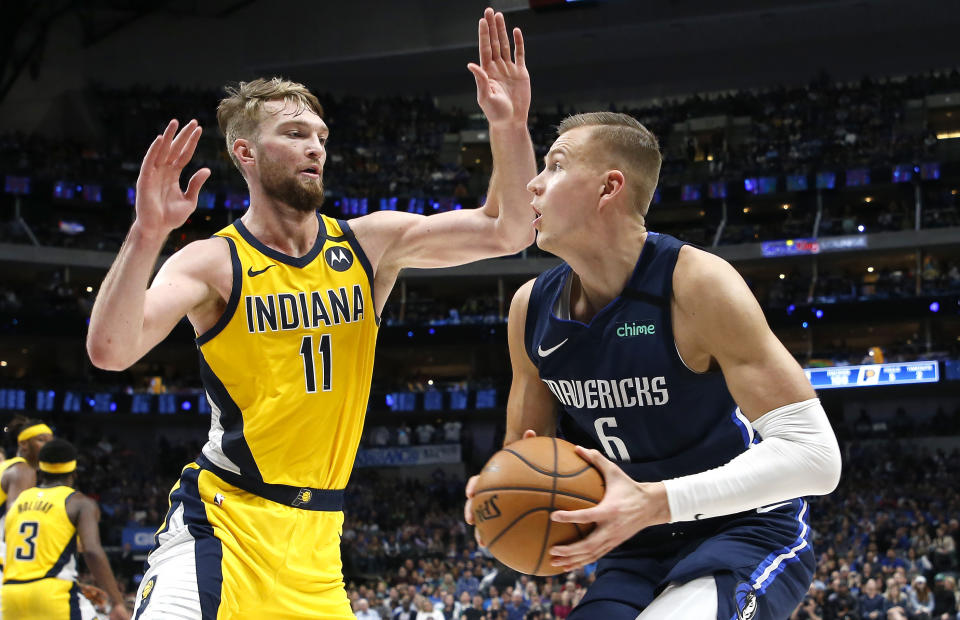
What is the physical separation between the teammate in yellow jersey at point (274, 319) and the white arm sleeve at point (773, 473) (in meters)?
1.66

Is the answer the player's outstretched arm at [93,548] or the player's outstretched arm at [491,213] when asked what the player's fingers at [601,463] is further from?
the player's outstretched arm at [93,548]

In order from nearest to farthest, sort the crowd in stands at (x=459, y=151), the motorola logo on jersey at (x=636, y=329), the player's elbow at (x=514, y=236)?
the motorola logo on jersey at (x=636, y=329), the player's elbow at (x=514, y=236), the crowd in stands at (x=459, y=151)

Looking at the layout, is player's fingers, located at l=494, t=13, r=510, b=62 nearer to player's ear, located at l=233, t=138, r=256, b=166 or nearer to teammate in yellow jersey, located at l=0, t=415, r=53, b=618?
player's ear, located at l=233, t=138, r=256, b=166

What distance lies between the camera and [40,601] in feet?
25.8

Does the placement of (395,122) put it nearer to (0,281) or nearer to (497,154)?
(0,281)

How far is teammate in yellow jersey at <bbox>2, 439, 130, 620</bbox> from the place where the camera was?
25.8 ft

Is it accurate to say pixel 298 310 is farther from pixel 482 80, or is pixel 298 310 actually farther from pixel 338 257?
pixel 482 80

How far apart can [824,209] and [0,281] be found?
29.3 metres

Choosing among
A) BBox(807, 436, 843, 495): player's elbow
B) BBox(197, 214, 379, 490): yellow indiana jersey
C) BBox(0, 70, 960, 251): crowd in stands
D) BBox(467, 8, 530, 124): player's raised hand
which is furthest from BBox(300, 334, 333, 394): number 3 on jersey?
BBox(0, 70, 960, 251): crowd in stands

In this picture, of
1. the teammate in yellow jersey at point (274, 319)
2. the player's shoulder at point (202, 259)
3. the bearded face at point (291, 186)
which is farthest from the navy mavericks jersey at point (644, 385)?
the player's shoulder at point (202, 259)

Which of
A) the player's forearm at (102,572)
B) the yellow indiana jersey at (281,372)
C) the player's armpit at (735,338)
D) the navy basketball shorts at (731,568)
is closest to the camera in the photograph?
the player's armpit at (735,338)

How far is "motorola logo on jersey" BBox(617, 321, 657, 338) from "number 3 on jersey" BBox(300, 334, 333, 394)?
4.21ft

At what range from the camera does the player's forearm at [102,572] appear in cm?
750

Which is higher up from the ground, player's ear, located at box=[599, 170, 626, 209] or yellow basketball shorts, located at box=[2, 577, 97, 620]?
player's ear, located at box=[599, 170, 626, 209]
